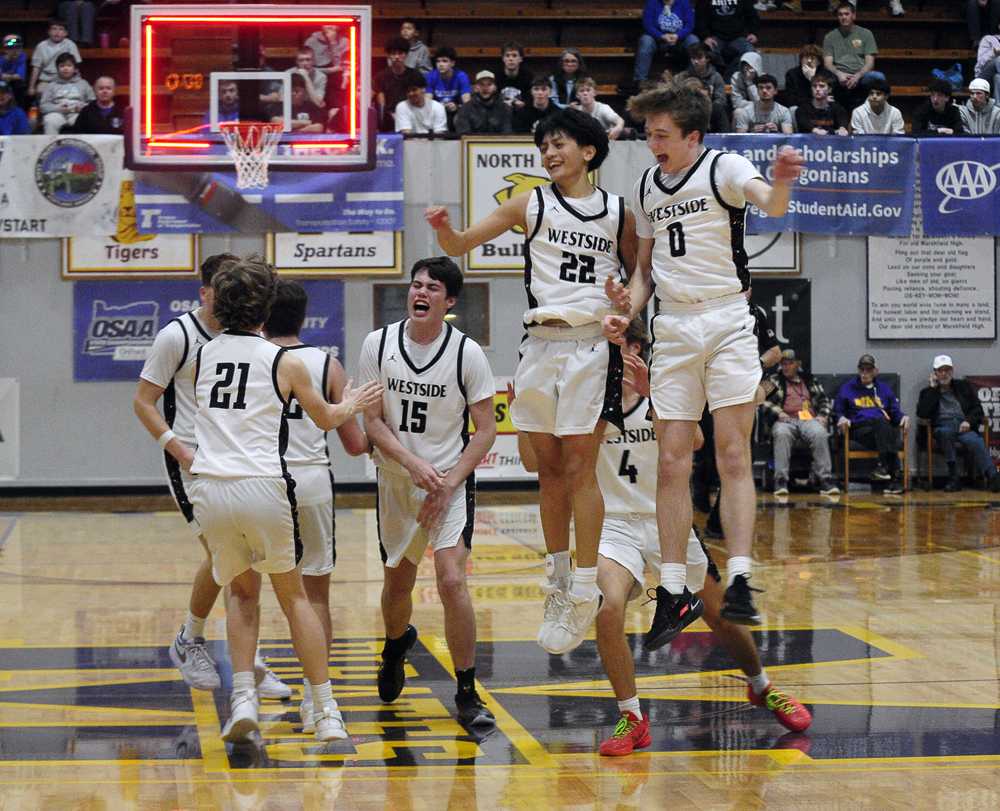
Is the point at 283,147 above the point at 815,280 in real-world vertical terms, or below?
above

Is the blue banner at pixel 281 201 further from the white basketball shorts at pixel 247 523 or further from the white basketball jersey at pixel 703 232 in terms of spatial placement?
the white basketball shorts at pixel 247 523

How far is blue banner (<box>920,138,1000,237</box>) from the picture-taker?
17.0 meters

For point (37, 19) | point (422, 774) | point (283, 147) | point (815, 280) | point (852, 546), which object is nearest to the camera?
point (422, 774)

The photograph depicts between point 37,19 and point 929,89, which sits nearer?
point 929,89

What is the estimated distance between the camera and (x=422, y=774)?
5.65 metres

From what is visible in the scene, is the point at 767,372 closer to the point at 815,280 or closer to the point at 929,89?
the point at 815,280

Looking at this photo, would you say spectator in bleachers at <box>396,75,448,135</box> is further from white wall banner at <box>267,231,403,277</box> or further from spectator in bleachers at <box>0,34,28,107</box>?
spectator in bleachers at <box>0,34,28,107</box>

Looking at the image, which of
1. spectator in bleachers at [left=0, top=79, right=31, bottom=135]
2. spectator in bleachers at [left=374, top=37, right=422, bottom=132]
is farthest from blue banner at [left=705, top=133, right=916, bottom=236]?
spectator in bleachers at [left=0, top=79, right=31, bottom=135]

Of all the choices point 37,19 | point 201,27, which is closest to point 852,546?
point 201,27

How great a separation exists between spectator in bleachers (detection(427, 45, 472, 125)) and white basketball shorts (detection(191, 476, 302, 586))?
12.3 metres

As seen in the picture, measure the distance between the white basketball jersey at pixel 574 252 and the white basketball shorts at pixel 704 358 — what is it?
15.8 inches

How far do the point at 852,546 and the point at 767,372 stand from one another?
13.1ft

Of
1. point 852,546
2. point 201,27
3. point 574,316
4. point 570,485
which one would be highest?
point 201,27

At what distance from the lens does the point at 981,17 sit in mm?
20047
